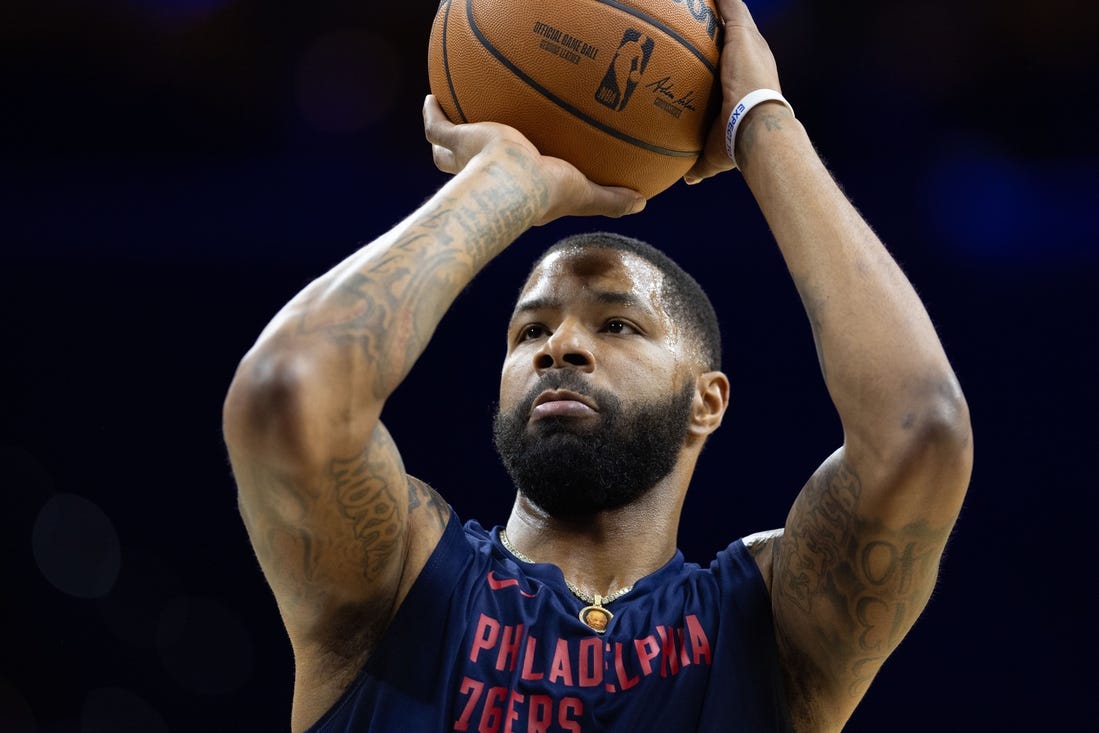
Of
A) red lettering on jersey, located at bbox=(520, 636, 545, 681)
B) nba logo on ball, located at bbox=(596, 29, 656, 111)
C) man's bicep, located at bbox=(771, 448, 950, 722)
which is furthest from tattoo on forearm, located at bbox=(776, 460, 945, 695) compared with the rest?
nba logo on ball, located at bbox=(596, 29, 656, 111)

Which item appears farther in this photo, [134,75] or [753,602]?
[134,75]

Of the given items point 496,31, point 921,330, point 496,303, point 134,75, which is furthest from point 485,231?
point 134,75

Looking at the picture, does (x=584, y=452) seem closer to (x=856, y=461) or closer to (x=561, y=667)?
(x=561, y=667)

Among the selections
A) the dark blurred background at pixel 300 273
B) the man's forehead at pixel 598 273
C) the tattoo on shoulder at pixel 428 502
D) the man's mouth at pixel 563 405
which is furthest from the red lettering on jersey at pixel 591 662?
the dark blurred background at pixel 300 273

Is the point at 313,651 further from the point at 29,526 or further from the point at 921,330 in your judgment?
the point at 29,526

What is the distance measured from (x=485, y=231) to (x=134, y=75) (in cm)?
368

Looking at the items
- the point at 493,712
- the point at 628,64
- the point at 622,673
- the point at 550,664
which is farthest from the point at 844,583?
the point at 628,64

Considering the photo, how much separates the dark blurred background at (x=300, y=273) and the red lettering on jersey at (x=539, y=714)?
2.74 meters

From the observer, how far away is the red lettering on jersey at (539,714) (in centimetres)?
207

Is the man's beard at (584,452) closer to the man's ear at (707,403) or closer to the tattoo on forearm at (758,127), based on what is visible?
the man's ear at (707,403)

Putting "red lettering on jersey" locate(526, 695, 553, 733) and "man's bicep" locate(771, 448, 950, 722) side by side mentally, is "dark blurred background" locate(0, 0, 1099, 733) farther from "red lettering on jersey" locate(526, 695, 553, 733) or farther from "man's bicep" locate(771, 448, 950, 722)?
"red lettering on jersey" locate(526, 695, 553, 733)

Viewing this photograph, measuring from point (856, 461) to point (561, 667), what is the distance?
0.64 meters

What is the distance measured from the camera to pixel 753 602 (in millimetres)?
2275

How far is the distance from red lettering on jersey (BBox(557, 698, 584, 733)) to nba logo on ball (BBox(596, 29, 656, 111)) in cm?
112
